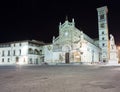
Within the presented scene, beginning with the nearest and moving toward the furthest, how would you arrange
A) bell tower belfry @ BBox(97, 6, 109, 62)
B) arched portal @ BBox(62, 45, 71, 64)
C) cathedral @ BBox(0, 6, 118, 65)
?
1. cathedral @ BBox(0, 6, 118, 65)
2. arched portal @ BBox(62, 45, 71, 64)
3. bell tower belfry @ BBox(97, 6, 109, 62)

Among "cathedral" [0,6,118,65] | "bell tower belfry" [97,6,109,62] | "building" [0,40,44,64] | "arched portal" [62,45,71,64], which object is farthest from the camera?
"building" [0,40,44,64]

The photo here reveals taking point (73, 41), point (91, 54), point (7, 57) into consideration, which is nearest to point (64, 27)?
point (73, 41)

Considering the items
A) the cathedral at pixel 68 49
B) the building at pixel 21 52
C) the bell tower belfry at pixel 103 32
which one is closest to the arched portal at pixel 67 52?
the cathedral at pixel 68 49

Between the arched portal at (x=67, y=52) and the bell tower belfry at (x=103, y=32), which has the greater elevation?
the bell tower belfry at (x=103, y=32)

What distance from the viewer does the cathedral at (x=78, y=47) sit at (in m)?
55.6

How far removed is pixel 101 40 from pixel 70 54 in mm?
14007

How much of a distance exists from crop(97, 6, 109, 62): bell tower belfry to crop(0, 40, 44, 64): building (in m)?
26.4

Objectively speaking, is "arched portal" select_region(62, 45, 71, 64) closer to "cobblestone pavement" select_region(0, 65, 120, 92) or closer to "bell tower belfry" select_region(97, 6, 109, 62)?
"bell tower belfry" select_region(97, 6, 109, 62)

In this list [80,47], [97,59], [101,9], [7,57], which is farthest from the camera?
[7,57]

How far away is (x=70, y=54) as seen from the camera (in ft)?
189

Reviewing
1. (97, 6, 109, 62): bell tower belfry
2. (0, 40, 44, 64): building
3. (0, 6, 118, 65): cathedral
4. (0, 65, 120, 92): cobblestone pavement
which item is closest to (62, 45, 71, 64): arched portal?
(0, 6, 118, 65): cathedral

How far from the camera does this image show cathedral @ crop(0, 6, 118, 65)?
184 feet

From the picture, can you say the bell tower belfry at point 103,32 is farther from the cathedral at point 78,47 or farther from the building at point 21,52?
the building at point 21,52

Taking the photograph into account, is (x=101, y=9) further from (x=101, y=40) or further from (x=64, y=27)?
(x=64, y=27)
